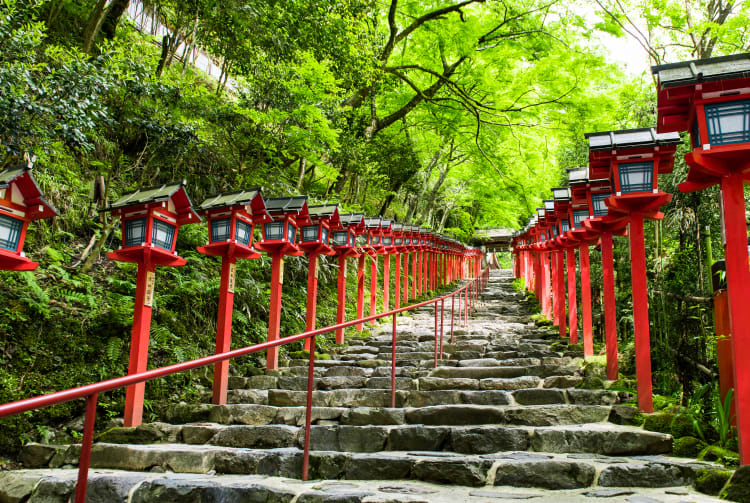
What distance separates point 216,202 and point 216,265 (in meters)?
2.60

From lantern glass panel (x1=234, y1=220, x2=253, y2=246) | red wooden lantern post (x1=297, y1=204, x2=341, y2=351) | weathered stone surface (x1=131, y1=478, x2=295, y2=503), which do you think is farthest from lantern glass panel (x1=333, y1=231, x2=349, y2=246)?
weathered stone surface (x1=131, y1=478, x2=295, y2=503)

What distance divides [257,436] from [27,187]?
2.83 meters

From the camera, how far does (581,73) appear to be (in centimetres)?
1116

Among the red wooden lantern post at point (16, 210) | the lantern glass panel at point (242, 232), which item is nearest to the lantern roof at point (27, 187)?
the red wooden lantern post at point (16, 210)

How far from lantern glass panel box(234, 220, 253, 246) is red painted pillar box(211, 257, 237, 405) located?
0.25m

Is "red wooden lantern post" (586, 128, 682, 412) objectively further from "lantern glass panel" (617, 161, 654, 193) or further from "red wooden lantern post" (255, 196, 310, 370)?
"red wooden lantern post" (255, 196, 310, 370)

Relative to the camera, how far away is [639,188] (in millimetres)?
4699

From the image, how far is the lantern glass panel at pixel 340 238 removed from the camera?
866cm

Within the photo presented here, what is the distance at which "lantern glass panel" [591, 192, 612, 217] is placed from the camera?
5977 millimetres

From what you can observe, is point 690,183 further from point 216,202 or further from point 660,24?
point 660,24

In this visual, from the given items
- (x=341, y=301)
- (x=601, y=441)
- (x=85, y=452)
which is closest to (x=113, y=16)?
(x=341, y=301)

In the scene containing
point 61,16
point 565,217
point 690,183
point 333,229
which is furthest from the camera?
point 61,16

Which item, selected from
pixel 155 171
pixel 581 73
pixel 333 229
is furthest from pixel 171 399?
pixel 581 73

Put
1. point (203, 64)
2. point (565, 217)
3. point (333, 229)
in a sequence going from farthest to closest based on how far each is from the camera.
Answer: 1. point (203, 64)
2. point (333, 229)
3. point (565, 217)
